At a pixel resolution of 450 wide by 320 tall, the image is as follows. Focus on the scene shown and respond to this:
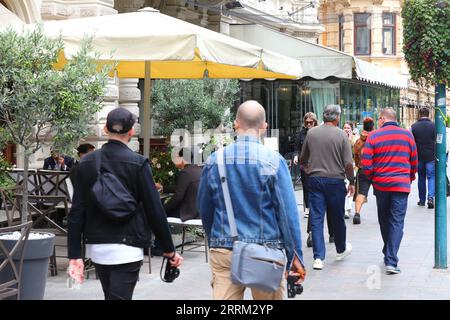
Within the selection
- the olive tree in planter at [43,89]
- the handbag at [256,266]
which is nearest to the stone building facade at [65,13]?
the olive tree in planter at [43,89]

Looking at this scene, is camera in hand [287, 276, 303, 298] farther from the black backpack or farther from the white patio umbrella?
the white patio umbrella

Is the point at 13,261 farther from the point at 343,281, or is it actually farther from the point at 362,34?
the point at 362,34

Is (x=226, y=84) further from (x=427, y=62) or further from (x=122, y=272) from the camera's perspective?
(x=122, y=272)

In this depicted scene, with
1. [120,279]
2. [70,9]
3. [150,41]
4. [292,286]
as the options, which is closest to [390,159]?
[150,41]

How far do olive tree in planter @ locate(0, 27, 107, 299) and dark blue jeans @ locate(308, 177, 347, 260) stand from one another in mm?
2973

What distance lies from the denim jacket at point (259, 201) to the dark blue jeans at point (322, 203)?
4.68 m

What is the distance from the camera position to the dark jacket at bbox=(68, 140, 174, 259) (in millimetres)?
5445

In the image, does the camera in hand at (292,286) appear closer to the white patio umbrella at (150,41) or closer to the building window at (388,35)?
the white patio umbrella at (150,41)

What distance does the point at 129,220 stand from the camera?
5.44 meters

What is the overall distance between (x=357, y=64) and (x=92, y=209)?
54.1ft

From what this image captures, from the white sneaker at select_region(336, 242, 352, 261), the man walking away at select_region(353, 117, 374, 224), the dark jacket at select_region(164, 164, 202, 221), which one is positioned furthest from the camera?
the man walking away at select_region(353, 117, 374, 224)

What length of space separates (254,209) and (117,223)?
32.5 inches

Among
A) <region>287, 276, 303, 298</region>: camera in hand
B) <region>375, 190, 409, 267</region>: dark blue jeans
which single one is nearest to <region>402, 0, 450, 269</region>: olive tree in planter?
<region>375, 190, 409, 267</region>: dark blue jeans

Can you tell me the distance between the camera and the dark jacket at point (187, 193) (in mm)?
10031
